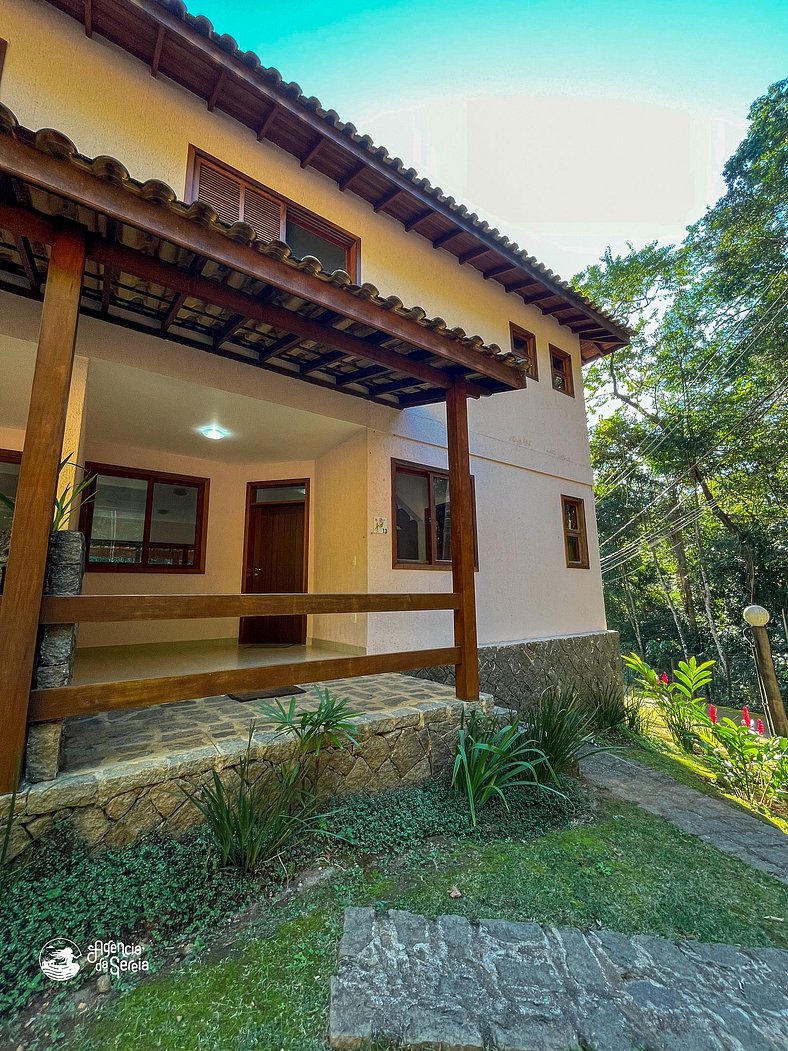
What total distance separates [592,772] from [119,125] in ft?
27.9

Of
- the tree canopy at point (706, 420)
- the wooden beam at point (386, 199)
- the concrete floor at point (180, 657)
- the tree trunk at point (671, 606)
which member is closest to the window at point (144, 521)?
the concrete floor at point (180, 657)

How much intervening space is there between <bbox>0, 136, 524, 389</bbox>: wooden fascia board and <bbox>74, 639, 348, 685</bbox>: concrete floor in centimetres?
327

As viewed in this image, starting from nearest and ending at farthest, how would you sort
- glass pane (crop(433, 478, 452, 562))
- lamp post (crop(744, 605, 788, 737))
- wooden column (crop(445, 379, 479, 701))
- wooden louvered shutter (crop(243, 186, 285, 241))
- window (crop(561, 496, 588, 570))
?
wooden column (crop(445, 379, 479, 701)) → wooden louvered shutter (crop(243, 186, 285, 241)) → glass pane (crop(433, 478, 452, 562)) → lamp post (crop(744, 605, 788, 737)) → window (crop(561, 496, 588, 570))

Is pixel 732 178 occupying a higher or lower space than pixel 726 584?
higher

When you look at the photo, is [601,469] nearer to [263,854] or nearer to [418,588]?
[418,588]

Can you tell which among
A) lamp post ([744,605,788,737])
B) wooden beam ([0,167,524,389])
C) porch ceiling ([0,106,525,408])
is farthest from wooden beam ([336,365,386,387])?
lamp post ([744,605,788,737])

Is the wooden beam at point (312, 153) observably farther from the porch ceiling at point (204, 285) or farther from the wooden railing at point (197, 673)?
the wooden railing at point (197, 673)

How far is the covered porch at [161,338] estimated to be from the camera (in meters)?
2.52

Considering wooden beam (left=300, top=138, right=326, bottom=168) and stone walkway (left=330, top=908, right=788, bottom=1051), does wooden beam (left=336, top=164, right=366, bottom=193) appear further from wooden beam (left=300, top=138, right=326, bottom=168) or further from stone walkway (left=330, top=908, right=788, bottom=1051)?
stone walkway (left=330, top=908, right=788, bottom=1051)

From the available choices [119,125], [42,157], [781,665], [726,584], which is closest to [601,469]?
[726,584]

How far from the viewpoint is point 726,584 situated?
591 inches

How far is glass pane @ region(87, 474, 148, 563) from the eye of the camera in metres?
6.57

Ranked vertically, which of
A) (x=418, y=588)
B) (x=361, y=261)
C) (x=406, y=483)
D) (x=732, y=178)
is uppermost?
(x=732, y=178)
